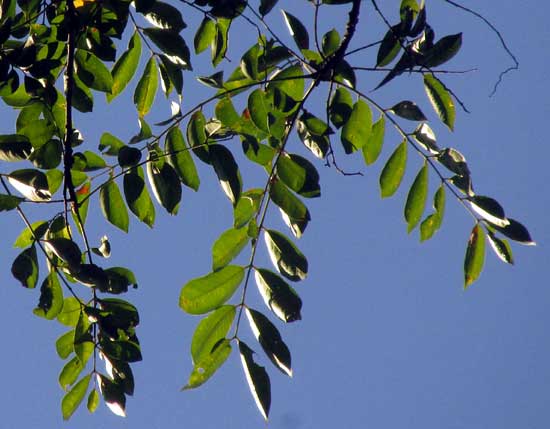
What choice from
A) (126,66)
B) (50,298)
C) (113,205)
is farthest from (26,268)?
(126,66)

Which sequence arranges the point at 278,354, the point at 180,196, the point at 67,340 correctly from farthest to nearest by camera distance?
the point at 67,340 < the point at 180,196 < the point at 278,354

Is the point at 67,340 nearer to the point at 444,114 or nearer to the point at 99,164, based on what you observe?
the point at 99,164

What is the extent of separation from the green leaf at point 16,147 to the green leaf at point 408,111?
839 mm

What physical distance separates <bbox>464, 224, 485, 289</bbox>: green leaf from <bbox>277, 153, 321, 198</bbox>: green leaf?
39 centimetres

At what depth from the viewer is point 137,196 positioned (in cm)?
195

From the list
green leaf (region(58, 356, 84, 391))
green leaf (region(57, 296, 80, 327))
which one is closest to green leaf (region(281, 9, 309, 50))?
green leaf (region(57, 296, 80, 327))

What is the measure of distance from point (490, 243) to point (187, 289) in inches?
27.9

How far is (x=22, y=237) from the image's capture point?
212 centimetres

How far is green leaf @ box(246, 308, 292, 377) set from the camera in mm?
1781

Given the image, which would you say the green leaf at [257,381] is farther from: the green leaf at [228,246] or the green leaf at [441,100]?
the green leaf at [441,100]

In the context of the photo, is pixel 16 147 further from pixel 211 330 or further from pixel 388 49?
pixel 388 49

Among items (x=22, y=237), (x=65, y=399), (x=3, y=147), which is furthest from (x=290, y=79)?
(x=65, y=399)

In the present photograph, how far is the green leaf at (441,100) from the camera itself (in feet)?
6.35

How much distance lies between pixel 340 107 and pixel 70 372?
0.94 m
